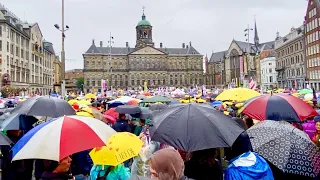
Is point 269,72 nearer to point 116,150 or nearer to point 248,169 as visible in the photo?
point 116,150

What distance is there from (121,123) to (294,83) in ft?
203

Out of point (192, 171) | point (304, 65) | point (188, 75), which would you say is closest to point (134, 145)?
point (192, 171)

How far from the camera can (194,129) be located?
4.18 meters

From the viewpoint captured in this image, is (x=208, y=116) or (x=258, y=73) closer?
(x=208, y=116)

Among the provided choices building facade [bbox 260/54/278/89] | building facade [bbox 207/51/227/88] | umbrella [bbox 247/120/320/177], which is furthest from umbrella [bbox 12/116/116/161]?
building facade [bbox 207/51/227/88]

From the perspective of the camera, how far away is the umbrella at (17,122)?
6.25m

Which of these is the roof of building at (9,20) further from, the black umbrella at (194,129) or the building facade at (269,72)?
the building facade at (269,72)

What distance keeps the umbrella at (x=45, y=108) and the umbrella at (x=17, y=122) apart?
0.51 ft

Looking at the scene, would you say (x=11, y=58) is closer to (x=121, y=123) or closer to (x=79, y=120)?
(x=121, y=123)

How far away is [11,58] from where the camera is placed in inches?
2021

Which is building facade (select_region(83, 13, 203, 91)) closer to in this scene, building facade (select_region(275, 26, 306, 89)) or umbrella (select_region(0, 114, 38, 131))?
→ building facade (select_region(275, 26, 306, 89))

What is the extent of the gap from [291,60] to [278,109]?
212 feet

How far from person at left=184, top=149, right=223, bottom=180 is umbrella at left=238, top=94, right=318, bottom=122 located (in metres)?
2.86

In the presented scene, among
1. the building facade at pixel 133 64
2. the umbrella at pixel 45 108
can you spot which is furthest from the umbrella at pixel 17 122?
the building facade at pixel 133 64
